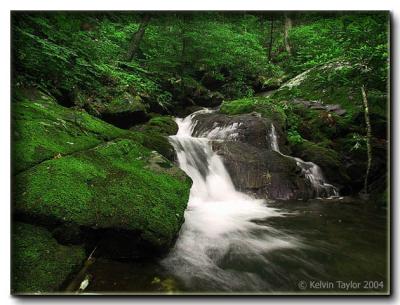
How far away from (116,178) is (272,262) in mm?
1865

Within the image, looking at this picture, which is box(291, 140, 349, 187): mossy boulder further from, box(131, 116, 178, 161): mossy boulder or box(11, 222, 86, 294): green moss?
box(11, 222, 86, 294): green moss

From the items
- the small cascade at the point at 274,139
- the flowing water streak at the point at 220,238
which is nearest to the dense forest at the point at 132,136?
the small cascade at the point at 274,139

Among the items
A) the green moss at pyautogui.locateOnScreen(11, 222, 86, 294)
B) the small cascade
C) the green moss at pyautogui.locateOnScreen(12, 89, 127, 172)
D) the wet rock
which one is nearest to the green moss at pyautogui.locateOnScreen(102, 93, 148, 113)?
the wet rock

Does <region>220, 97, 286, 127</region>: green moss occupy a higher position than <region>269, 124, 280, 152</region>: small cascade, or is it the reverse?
<region>220, 97, 286, 127</region>: green moss

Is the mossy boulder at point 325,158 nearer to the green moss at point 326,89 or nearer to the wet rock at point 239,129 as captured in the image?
the wet rock at point 239,129

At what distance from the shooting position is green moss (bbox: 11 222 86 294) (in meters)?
2.29

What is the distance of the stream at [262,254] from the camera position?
262 centimetres

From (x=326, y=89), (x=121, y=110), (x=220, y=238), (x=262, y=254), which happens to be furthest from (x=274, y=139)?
(x=262, y=254)

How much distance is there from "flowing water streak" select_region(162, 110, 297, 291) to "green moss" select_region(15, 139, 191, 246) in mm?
363

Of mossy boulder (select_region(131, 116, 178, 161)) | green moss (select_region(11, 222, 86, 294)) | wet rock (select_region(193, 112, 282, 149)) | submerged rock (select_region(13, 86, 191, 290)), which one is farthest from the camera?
wet rock (select_region(193, 112, 282, 149))

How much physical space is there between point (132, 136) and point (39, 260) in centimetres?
292
